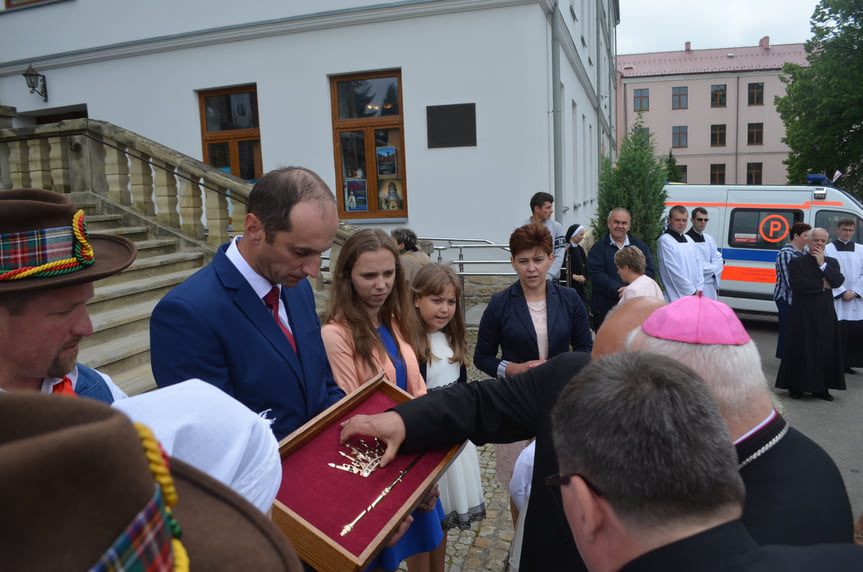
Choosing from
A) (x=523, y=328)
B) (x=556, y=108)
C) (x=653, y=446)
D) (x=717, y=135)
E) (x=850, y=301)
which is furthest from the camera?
(x=717, y=135)

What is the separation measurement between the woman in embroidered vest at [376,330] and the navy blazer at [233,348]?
1.91ft

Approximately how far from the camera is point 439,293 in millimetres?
3453

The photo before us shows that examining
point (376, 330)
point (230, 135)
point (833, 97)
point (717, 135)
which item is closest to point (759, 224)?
point (376, 330)

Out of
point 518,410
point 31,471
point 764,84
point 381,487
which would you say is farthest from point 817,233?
point 764,84

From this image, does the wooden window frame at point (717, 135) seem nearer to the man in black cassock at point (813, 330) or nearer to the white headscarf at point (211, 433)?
the man in black cassock at point (813, 330)

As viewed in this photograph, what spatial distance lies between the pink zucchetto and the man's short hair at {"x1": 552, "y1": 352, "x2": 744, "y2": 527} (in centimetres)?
38

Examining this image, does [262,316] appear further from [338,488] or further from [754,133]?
[754,133]

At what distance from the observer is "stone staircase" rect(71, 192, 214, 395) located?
471 centimetres

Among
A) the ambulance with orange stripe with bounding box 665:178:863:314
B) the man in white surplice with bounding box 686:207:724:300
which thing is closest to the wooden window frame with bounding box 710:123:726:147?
the ambulance with orange stripe with bounding box 665:178:863:314

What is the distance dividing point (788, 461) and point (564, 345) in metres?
2.48

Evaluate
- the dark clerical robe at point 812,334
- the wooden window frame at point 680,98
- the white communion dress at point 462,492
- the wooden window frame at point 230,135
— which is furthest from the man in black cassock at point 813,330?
the wooden window frame at point 680,98

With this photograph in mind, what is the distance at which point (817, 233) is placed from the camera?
22.0 feet

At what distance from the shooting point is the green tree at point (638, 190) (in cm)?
947

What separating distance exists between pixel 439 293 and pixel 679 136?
56.0 m
